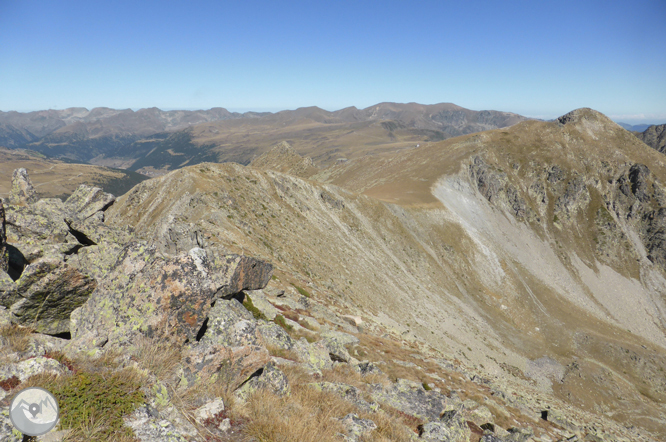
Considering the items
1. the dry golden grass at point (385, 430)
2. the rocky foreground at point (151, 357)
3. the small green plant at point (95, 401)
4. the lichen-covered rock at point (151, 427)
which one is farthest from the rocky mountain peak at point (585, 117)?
the small green plant at point (95, 401)

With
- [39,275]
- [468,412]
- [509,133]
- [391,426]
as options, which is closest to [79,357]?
[39,275]

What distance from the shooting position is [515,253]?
111375 mm

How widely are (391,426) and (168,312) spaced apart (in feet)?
28.3

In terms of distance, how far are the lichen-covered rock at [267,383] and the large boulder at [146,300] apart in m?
2.49

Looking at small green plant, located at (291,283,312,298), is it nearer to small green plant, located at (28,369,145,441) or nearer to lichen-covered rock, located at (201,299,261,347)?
lichen-covered rock, located at (201,299,261,347)

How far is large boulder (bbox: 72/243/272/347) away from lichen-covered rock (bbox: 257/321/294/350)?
16.4ft

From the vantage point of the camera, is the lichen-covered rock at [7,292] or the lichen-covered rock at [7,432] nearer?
the lichen-covered rock at [7,432]

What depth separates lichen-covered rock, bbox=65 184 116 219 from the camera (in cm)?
2873

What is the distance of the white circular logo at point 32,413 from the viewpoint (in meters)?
4.83

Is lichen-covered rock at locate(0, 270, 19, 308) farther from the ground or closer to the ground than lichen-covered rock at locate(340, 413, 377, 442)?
farther from the ground

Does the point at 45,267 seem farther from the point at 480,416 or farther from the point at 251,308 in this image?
the point at 480,416

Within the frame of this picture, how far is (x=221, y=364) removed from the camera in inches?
400

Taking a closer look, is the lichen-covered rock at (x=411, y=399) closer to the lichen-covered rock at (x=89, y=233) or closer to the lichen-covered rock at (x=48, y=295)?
the lichen-covered rock at (x=48, y=295)

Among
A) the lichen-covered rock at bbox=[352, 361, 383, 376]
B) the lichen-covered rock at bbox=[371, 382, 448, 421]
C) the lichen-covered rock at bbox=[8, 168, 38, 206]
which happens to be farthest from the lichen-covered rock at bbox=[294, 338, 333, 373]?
the lichen-covered rock at bbox=[8, 168, 38, 206]
